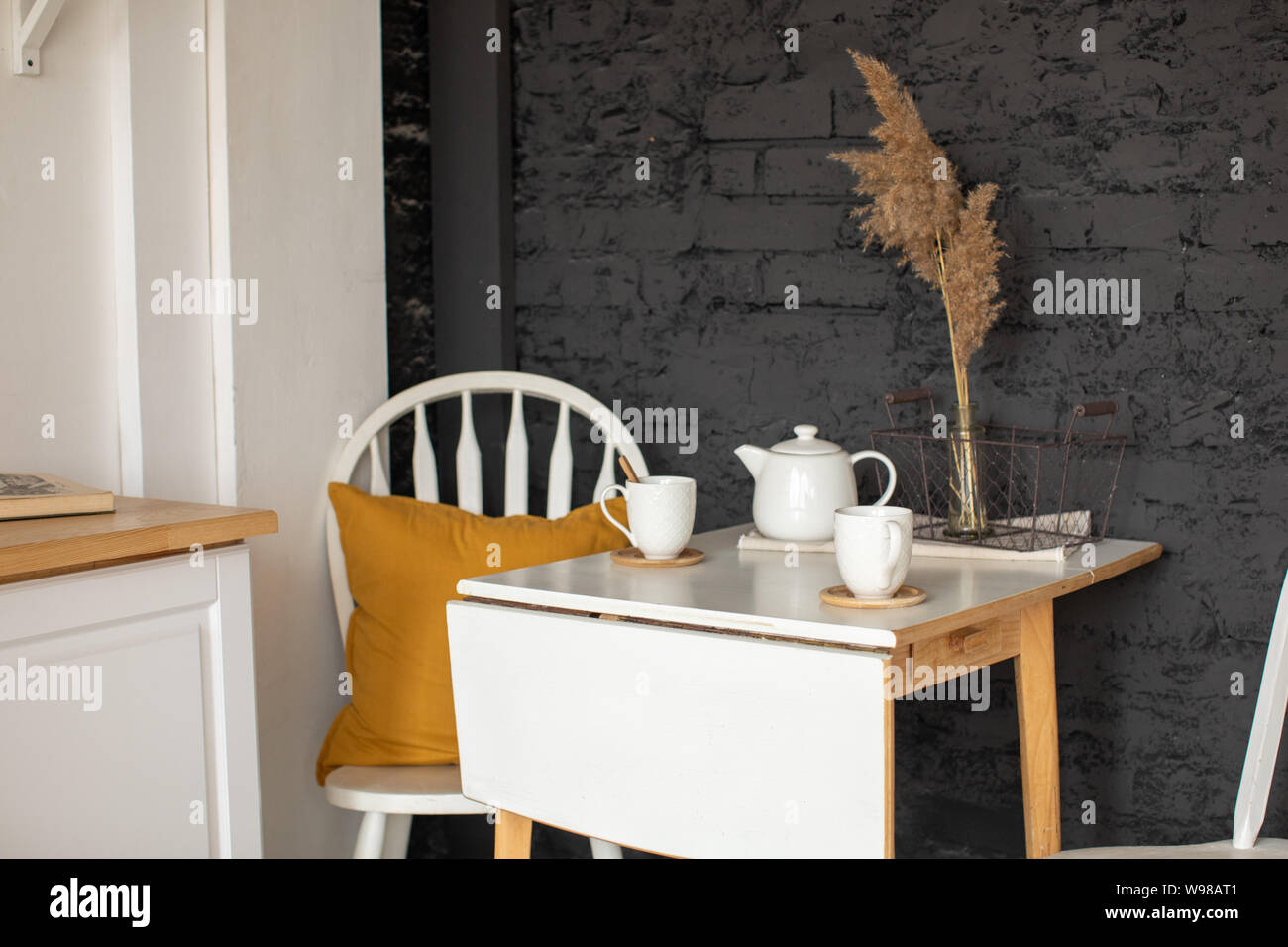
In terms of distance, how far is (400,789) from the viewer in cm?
179

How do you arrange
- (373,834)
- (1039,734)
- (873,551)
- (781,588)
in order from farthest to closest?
(373,834) < (1039,734) < (781,588) < (873,551)

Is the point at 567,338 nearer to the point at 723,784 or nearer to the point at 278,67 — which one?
the point at 278,67

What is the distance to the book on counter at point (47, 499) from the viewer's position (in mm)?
1404

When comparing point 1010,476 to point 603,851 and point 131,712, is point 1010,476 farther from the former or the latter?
point 131,712

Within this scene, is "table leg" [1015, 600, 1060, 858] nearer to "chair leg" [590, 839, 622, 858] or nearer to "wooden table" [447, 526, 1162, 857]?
"wooden table" [447, 526, 1162, 857]

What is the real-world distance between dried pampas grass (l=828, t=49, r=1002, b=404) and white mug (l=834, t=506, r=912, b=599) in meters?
0.45

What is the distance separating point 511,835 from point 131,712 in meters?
0.46

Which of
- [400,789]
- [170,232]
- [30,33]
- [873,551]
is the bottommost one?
[400,789]

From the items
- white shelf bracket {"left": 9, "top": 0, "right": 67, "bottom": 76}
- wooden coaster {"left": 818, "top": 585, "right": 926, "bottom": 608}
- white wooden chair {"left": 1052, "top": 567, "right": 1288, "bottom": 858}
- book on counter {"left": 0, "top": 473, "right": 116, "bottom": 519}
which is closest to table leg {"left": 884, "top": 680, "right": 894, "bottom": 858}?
wooden coaster {"left": 818, "top": 585, "right": 926, "bottom": 608}

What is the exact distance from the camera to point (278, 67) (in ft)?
6.38

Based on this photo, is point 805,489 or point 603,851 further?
point 603,851

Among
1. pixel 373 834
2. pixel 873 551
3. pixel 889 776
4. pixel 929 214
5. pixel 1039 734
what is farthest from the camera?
pixel 373 834

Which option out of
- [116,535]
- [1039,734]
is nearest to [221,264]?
[116,535]

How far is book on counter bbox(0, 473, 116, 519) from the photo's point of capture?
1.40 meters
